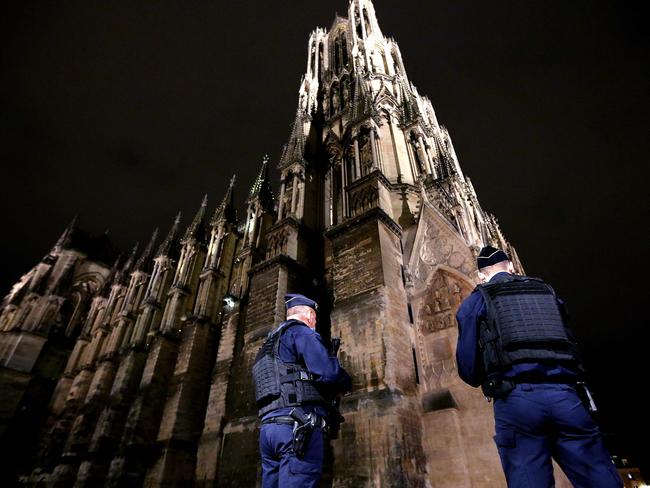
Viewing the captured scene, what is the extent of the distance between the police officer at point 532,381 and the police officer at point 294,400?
1208 millimetres

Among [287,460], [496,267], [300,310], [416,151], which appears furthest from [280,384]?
[416,151]

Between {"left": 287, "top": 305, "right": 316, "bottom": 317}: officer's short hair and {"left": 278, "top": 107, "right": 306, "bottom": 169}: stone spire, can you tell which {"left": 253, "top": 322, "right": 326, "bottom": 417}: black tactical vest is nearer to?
{"left": 287, "top": 305, "right": 316, "bottom": 317}: officer's short hair

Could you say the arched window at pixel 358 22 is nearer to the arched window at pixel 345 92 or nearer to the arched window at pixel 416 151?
the arched window at pixel 345 92

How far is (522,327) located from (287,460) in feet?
6.81

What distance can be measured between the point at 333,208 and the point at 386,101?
18.5ft

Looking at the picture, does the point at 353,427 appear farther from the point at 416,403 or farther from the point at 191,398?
the point at 191,398

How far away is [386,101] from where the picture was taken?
15.2 m

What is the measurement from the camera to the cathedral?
6.86 m

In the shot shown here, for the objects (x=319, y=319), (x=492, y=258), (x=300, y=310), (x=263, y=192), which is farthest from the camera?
(x=263, y=192)

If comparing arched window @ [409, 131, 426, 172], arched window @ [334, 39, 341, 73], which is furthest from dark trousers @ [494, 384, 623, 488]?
arched window @ [334, 39, 341, 73]

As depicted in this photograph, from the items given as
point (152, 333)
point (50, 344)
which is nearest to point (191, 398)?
point (152, 333)

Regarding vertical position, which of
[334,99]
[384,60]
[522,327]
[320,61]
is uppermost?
[320,61]

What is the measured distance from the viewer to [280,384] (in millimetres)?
3127

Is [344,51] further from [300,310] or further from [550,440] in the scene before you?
[550,440]
